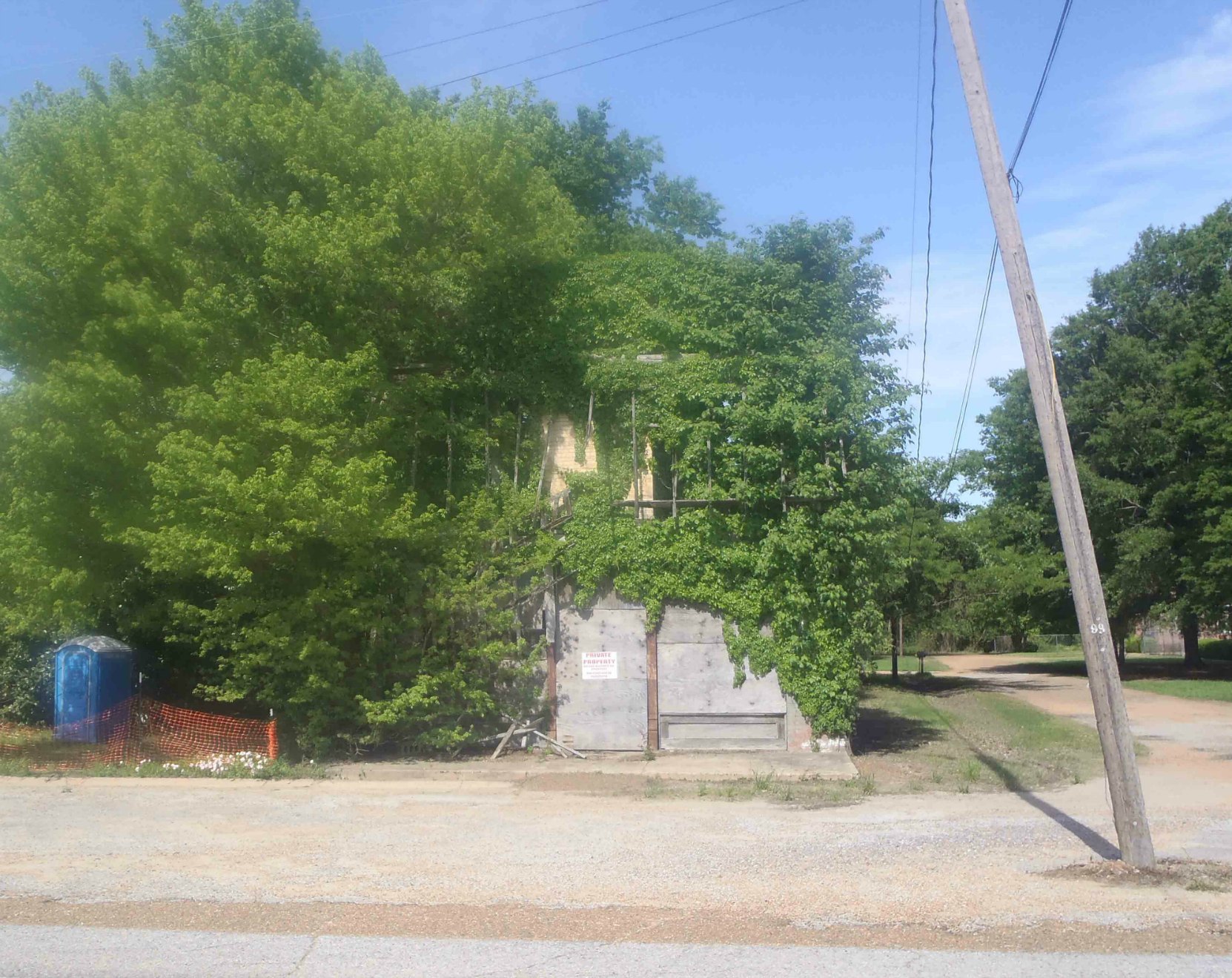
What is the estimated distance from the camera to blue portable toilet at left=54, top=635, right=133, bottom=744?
53.0 ft

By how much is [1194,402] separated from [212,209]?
30.2 metres

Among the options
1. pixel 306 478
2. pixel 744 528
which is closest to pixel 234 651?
pixel 306 478

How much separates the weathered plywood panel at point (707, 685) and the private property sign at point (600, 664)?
73 cm

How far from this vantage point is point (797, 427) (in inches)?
586

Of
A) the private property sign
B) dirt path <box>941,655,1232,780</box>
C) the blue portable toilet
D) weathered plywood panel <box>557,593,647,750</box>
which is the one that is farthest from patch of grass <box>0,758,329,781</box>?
dirt path <box>941,655,1232,780</box>

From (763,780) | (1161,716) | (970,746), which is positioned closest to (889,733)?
(970,746)

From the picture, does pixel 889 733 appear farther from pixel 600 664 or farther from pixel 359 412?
pixel 359 412

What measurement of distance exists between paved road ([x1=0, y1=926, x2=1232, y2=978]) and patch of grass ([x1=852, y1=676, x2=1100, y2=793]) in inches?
250

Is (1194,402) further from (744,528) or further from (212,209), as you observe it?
(212,209)

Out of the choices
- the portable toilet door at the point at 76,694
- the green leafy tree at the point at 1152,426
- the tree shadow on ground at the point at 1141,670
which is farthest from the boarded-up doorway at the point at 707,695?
the tree shadow on ground at the point at 1141,670

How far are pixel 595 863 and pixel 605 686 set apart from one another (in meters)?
6.73

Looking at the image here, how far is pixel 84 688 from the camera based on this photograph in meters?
16.2

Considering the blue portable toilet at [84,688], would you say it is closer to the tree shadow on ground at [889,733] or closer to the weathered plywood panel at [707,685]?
the weathered plywood panel at [707,685]

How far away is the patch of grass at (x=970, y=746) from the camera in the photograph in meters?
13.7
